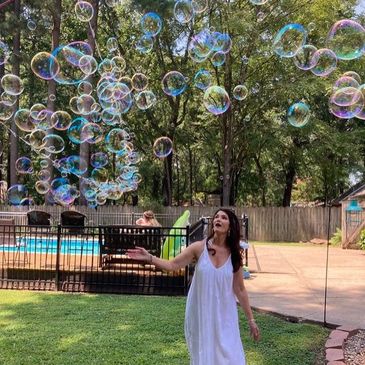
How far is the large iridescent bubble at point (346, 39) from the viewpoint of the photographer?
8203 millimetres

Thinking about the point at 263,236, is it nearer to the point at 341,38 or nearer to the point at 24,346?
the point at 341,38

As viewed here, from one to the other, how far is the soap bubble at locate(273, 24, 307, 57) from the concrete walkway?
4505 millimetres

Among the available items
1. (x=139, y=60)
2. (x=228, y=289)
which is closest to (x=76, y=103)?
Answer: (x=228, y=289)

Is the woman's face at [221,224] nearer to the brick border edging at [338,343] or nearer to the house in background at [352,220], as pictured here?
the brick border edging at [338,343]

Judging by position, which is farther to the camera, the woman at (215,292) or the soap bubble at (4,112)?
the soap bubble at (4,112)

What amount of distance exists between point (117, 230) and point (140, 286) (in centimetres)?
116

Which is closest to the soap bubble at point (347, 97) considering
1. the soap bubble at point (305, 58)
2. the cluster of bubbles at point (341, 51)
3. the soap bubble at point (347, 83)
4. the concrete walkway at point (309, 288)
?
the cluster of bubbles at point (341, 51)

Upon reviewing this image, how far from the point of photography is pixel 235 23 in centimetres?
2452

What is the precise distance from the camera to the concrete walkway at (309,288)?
6945 mm

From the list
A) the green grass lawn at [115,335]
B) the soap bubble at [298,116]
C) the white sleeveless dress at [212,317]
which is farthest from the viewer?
the soap bubble at [298,116]

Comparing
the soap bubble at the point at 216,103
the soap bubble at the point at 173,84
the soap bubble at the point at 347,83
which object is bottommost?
the soap bubble at the point at 347,83

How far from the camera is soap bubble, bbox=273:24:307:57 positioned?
31.5 feet

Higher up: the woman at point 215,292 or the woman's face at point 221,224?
the woman's face at point 221,224

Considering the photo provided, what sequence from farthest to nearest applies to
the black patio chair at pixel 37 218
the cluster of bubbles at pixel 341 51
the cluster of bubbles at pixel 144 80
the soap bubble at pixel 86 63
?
the black patio chair at pixel 37 218
the soap bubble at pixel 86 63
the cluster of bubbles at pixel 144 80
the cluster of bubbles at pixel 341 51
